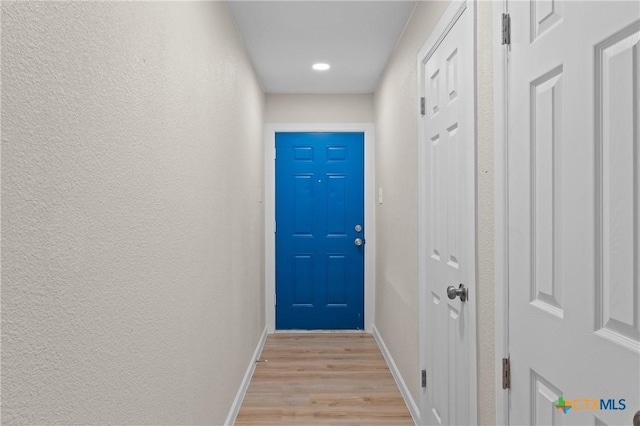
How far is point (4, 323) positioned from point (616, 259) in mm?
1116

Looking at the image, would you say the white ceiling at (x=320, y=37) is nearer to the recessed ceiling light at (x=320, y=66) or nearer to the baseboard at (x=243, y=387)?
the recessed ceiling light at (x=320, y=66)

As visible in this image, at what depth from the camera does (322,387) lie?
294 cm

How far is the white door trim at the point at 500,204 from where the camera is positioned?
50.1 inches

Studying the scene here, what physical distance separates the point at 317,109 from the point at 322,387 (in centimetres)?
266

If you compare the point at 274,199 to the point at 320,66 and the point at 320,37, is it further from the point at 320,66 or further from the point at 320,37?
the point at 320,37

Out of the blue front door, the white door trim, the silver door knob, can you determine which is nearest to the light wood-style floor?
the blue front door

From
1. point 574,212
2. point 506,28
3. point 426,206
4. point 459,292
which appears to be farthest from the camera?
point 426,206

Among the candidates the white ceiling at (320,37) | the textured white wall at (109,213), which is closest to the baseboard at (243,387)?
the textured white wall at (109,213)

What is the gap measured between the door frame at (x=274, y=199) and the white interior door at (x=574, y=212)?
9.80 ft

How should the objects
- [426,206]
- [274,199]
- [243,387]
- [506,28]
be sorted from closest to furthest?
[506,28], [426,206], [243,387], [274,199]

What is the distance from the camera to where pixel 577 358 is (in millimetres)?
951

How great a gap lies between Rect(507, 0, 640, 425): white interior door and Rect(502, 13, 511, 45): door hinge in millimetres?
25

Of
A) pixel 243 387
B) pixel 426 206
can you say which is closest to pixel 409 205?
pixel 426 206

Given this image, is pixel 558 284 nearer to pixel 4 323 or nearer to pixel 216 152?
pixel 4 323
